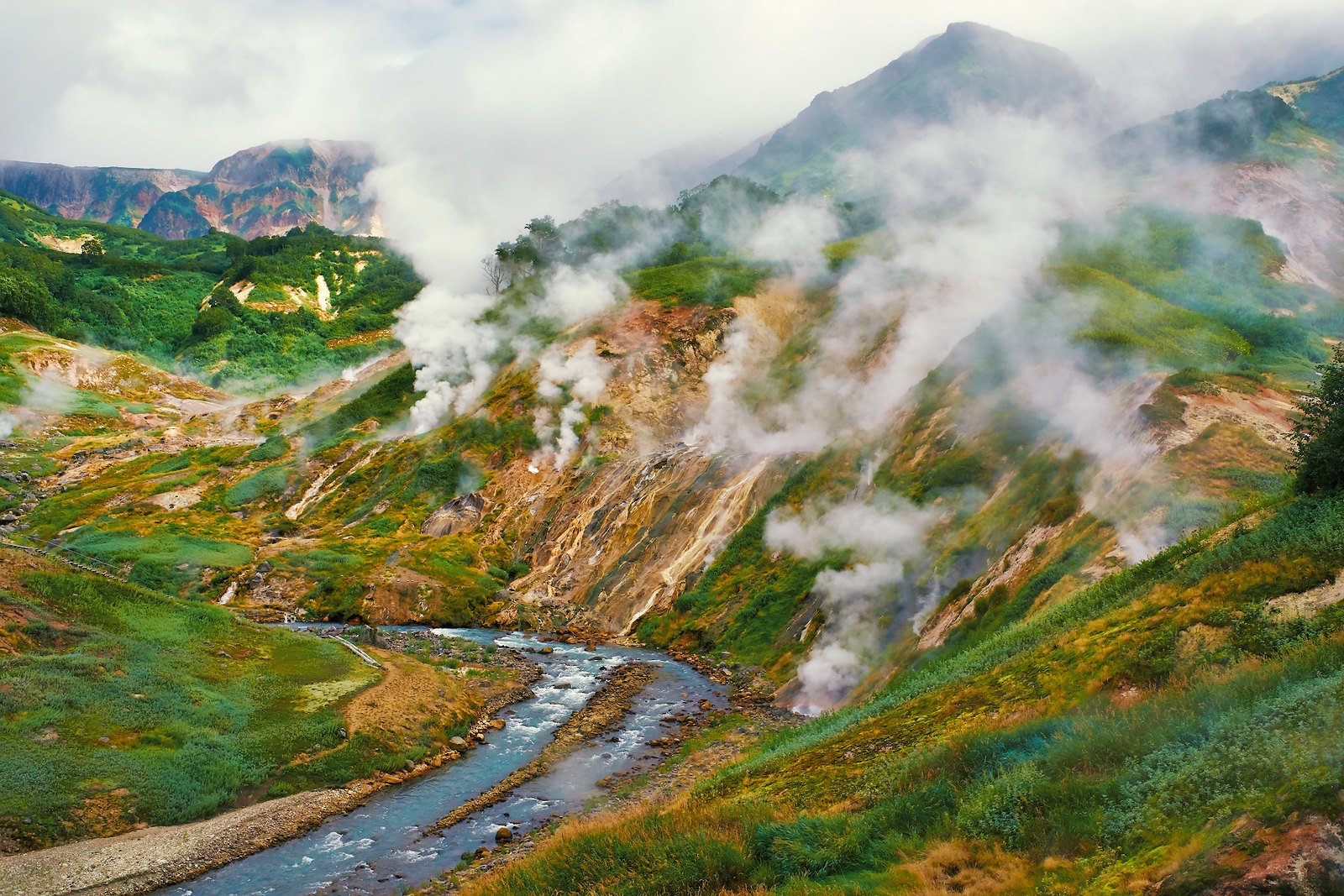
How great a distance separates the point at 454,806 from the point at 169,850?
883cm

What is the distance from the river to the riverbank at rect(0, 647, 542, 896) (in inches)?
20.0

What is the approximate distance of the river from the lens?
22344 mm

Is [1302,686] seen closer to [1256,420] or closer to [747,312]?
[1256,420]

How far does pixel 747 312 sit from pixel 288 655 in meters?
72.1

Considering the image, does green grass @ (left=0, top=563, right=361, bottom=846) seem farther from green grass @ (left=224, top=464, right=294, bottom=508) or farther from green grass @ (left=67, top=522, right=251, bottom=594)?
green grass @ (left=224, top=464, right=294, bottom=508)

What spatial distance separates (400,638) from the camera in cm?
5103

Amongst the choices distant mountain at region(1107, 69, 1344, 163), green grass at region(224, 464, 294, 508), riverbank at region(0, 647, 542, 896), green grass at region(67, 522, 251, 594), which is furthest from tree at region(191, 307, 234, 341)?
distant mountain at region(1107, 69, 1344, 163)

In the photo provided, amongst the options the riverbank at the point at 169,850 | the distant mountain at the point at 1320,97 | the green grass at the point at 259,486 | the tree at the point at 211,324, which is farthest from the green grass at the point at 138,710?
the distant mountain at the point at 1320,97

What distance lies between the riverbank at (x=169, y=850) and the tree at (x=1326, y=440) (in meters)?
30.7

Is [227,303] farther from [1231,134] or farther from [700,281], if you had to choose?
[1231,134]

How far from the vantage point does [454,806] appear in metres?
27.8

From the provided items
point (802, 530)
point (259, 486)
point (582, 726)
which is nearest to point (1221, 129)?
point (802, 530)

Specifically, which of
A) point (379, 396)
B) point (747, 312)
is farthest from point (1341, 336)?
point (379, 396)

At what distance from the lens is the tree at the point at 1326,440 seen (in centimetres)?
1564
